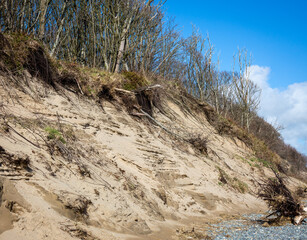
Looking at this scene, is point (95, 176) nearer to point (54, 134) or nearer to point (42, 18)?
point (54, 134)

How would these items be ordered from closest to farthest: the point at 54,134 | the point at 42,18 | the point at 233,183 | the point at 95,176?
the point at 95,176
the point at 54,134
the point at 233,183
the point at 42,18

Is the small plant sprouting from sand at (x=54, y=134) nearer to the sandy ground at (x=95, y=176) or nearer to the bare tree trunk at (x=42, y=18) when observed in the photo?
the sandy ground at (x=95, y=176)

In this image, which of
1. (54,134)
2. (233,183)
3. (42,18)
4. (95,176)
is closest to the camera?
(95,176)

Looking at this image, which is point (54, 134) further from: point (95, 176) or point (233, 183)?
point (233, 183)

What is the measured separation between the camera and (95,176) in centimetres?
475

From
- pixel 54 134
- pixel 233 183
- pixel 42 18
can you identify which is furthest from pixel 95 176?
pixel 42 18

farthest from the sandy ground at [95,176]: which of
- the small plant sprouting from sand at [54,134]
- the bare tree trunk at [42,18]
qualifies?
the bare tree trunk at [42,18]

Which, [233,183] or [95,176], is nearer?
[95,176]

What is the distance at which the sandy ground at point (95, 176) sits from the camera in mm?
3223

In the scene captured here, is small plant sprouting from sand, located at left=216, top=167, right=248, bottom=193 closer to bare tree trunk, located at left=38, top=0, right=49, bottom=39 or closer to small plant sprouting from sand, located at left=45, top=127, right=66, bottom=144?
small plant sprouting from sand, located at left=45, top=127, right=66, bottom=144

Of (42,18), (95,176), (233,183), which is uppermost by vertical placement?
(42,18)

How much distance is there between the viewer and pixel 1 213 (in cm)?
Result: 278

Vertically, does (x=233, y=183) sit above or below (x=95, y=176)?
above

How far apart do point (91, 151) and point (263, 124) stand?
27.4 metres
